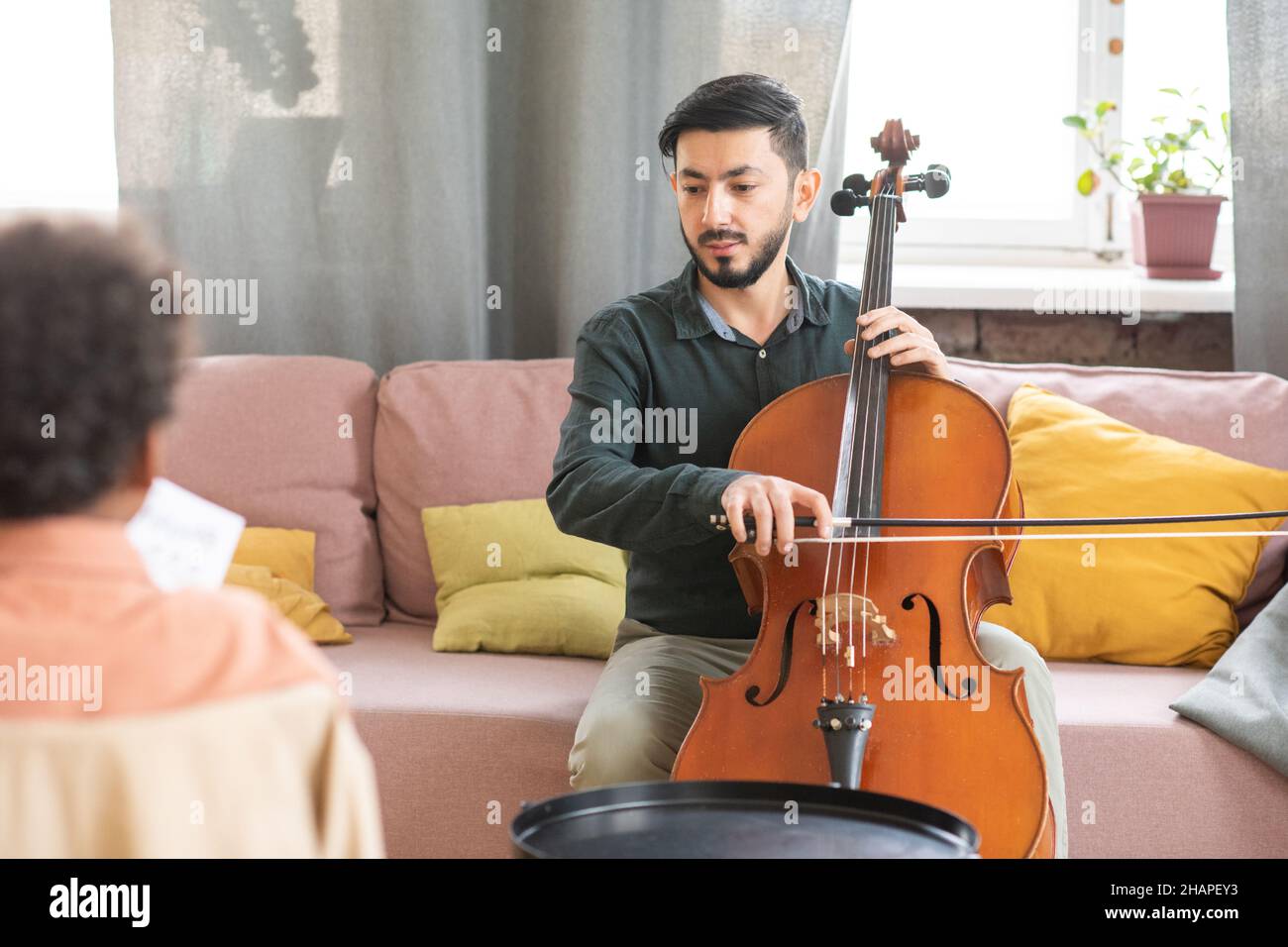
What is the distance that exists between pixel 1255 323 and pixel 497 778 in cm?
174

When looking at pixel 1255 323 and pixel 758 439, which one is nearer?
pixel 758 439

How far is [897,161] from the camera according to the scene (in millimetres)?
1864

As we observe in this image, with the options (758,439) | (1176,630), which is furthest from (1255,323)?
(758,439)

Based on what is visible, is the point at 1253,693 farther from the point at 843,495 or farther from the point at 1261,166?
the point at 1261,166

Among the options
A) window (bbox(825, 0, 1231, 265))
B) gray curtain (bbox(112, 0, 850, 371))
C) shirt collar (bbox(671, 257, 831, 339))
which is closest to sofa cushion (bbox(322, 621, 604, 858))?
shirt collar (bbox(671, 257, 831, 339))

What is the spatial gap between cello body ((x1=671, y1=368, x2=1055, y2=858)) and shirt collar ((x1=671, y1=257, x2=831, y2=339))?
0.97 ft

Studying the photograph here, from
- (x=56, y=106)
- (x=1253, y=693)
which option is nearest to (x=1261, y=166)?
(x=1253, y=693)

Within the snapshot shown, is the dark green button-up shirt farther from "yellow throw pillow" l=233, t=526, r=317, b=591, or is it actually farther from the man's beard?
"yellow throw pillow" l=233, t=526, r=317, b=591

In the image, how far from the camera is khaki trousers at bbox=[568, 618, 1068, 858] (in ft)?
5.59

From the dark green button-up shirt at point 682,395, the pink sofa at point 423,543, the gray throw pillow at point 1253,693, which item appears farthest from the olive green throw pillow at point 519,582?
the gray throw pillow at point 1253,693

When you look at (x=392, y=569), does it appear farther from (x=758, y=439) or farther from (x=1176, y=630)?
(x=1176, y=630)

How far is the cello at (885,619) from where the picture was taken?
4.81 feet

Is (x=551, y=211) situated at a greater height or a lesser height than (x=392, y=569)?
greater

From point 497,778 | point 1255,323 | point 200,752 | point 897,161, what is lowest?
point 497,778
